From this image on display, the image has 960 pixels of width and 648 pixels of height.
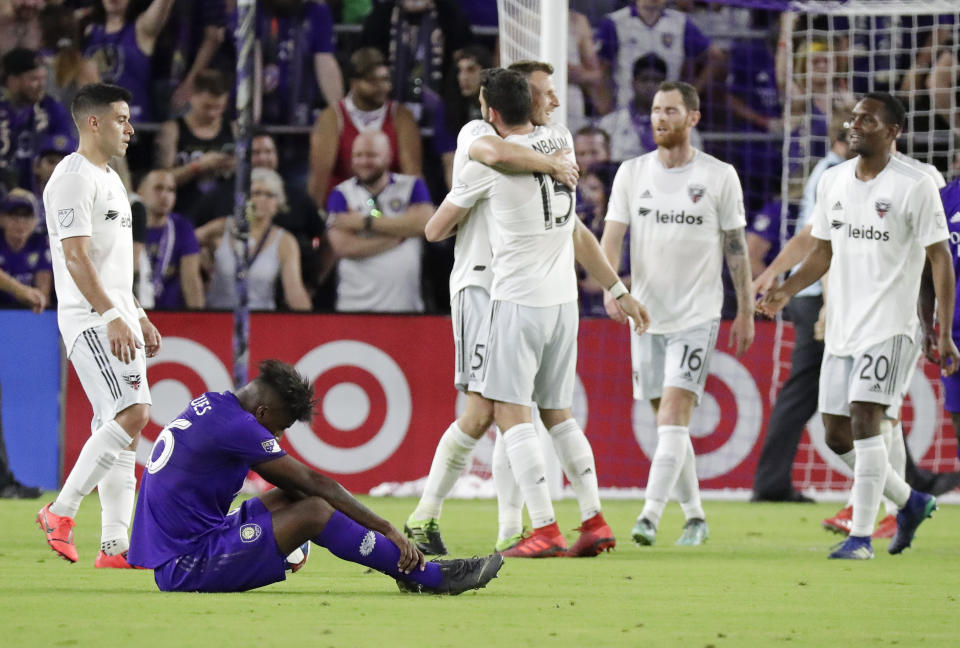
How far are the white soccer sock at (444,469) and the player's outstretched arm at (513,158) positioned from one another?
128cm

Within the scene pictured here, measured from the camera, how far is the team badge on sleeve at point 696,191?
8.33 m

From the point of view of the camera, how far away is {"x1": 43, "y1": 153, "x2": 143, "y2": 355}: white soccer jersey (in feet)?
21.5

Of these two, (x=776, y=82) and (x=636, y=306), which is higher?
(x=776, y=82)

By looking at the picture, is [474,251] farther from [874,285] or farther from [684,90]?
[874,285]

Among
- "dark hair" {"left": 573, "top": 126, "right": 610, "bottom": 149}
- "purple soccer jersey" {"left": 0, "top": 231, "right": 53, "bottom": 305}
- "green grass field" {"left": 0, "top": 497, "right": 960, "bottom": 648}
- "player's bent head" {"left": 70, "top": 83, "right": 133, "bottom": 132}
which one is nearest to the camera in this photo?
"green grass field" {"left": 0, "top": 497, "right": 960, "bottom": 648}

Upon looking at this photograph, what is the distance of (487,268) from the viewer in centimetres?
746

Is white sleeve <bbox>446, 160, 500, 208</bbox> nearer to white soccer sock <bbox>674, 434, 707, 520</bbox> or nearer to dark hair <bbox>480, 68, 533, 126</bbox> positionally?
dark hair <bbox>480, 68, 533, 126</bbox>

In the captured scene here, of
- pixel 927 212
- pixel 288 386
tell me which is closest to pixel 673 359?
pixel 927 212

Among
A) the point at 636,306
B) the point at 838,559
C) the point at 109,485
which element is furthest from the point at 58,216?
the point at 838,559

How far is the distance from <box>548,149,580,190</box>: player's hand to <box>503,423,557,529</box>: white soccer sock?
3.74 ft

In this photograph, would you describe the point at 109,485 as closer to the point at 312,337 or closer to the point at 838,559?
the point at 838,559

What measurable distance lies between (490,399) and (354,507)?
2.16 metres

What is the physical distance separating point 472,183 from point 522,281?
1.66 ft

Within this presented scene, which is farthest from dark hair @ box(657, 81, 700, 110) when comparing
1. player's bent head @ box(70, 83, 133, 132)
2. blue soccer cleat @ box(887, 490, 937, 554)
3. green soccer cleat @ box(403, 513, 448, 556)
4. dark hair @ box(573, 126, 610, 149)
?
dark hair @ box(573, 126, 610, 149)
